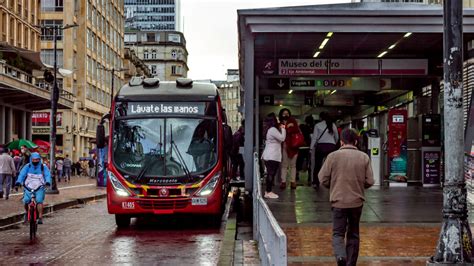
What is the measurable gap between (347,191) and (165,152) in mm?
8691

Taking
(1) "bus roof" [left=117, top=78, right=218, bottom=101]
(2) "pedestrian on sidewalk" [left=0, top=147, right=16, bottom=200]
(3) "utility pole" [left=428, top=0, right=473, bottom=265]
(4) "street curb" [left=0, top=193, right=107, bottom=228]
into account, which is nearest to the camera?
(3) "utility pole" [left=428, top=0, right=473, bottom=265]

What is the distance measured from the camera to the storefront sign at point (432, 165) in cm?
2089

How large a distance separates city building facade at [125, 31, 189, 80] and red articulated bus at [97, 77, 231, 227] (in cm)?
14579

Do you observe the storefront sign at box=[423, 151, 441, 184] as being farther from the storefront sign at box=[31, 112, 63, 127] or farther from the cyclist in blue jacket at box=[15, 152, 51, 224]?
the storefront sign at box=[31, 112, 63, 127]

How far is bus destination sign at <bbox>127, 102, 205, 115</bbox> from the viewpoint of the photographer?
56.7 feet

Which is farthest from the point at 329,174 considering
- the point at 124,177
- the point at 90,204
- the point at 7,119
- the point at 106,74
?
the point at 106,74

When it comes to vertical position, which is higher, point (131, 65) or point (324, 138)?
point (131, 65)

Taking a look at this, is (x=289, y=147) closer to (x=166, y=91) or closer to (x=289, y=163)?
(x=289, y=163)

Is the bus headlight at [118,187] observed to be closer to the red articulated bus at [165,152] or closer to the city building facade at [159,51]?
the red articulated bus at [165,152]

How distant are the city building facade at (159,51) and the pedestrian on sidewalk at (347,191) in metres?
155

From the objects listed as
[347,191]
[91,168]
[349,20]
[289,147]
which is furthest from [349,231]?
[91,168]

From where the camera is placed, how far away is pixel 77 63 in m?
77.5

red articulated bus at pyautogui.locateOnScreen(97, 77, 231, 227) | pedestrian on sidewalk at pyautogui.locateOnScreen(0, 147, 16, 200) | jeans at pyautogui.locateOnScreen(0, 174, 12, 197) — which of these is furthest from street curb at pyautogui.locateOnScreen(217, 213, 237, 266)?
jeans at pyautogui.locateOnScreen(0, 174, 12, 197)

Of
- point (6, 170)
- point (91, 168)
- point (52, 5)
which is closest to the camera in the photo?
point (6, 170)
